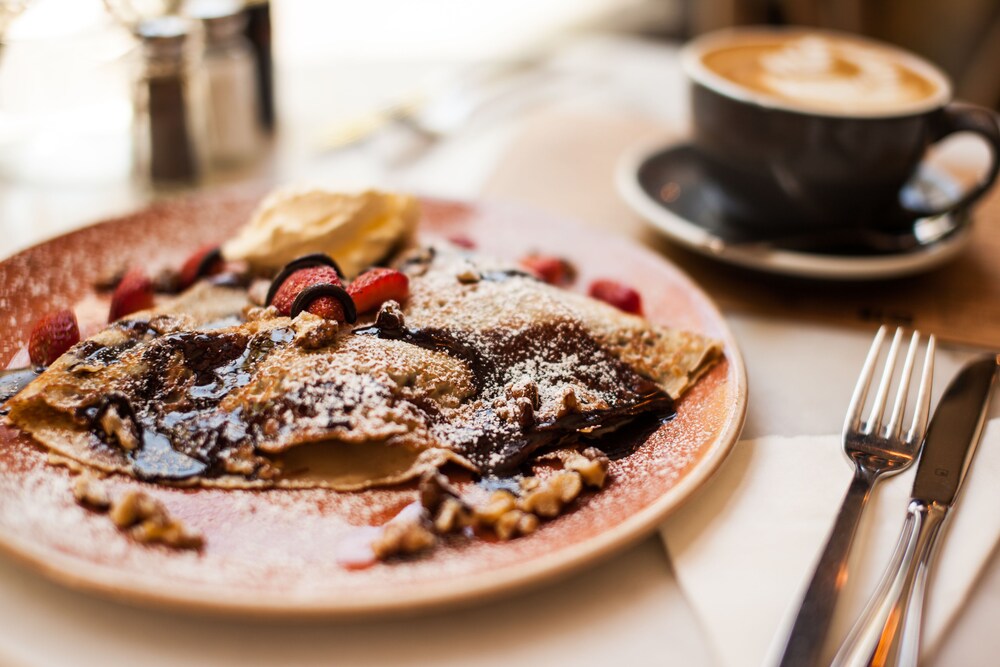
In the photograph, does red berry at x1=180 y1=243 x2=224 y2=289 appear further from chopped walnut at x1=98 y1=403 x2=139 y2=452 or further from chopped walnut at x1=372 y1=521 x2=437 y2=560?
chopped walnut at x1=372 y1=521 x2=437 y2=560

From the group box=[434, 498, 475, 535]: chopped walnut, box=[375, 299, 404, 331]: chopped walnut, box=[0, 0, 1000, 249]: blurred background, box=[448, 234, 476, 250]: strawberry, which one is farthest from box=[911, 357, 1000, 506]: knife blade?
box=[0, 0, 1000, 249]: blurred background

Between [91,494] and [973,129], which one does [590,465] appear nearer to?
[91,494]

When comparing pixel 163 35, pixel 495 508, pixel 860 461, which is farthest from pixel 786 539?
pixel 163 35

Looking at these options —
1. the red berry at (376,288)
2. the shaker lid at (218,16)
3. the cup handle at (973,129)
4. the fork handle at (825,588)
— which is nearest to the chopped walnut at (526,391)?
the red berry at (376,288)

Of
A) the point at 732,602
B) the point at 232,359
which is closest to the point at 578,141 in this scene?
the point at 232,359

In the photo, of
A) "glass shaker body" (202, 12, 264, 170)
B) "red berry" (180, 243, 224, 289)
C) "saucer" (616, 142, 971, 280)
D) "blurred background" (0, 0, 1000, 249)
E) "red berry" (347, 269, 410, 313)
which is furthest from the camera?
"glass shaker body" (202, 12, 264, 170)

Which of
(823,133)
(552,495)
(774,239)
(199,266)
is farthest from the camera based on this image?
(774,239)
